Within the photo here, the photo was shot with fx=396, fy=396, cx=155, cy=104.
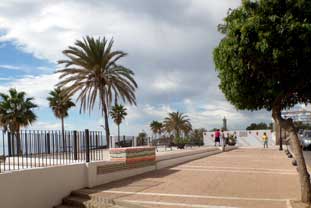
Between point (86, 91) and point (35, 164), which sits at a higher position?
point (86, 91)

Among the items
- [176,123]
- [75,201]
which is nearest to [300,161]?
[75,201]

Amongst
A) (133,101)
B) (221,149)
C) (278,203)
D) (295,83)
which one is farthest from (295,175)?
(221,149)

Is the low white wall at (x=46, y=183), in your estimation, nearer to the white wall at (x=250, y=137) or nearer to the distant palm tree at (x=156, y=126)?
the white wall at (x=250, y=137)

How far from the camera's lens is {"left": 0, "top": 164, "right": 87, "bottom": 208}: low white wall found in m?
9.79

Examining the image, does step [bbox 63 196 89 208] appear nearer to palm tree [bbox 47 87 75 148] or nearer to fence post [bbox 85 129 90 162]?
fence post [bbox 85 129 90 162]

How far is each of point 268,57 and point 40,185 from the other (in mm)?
6939

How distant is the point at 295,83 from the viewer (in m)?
Answer: 8.85

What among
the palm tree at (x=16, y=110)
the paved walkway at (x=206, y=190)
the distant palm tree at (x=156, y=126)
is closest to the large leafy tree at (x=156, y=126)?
the distant palm tree at (x=156, y=126)

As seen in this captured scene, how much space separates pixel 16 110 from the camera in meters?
35.3

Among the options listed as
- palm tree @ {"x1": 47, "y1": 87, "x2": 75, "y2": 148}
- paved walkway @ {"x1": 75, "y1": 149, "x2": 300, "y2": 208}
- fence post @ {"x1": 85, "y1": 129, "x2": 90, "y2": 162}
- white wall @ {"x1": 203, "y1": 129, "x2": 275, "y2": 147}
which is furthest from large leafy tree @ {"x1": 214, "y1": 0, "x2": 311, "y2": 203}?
white wall @ {"x1": 203, "y1": 129, "x2": 275, "y2": 147}

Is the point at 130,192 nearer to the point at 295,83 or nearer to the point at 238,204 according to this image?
the point at 238,204

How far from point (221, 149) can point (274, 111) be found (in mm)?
28348

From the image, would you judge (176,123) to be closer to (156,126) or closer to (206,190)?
(156,126)

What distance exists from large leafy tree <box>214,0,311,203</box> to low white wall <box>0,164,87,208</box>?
5.55 m
